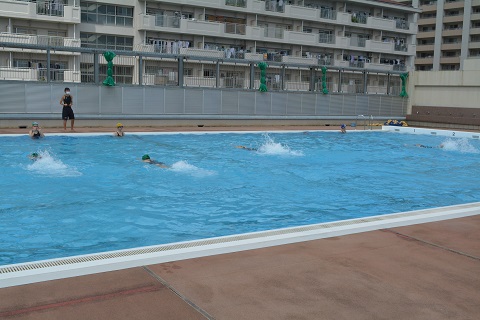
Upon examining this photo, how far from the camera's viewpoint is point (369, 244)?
223 inches

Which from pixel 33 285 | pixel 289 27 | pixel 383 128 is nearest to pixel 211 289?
pixel 33 285

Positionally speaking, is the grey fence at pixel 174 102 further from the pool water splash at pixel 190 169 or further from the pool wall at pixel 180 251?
the pool wall at pixel 180 251

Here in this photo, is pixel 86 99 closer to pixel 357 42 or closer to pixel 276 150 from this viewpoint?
pixel 276 150

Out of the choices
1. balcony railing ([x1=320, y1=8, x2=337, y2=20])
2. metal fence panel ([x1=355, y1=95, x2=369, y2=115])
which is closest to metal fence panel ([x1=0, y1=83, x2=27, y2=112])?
metal fence panel ([x1=355, y1=95, x2=369, y2=115])

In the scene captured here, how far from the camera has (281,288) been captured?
4.23m

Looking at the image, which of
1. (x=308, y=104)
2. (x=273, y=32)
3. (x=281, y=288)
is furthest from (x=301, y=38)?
(x=281, y=288)

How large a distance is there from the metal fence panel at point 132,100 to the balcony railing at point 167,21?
66.3 feet

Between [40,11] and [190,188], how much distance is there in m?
31.6

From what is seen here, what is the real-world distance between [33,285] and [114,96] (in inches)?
737

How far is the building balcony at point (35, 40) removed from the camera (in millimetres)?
35094

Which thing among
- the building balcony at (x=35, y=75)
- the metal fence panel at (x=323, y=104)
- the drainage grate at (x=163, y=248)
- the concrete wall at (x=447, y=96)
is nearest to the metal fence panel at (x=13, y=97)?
the building balcony at (x=35, y=75)

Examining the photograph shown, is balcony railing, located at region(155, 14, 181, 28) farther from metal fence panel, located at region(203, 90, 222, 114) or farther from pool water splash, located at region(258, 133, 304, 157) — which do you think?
pool water splash, located at region(258, 133, 304, 157)

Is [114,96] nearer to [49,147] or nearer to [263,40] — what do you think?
[49,147]

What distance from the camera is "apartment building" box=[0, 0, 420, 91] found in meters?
35.8
